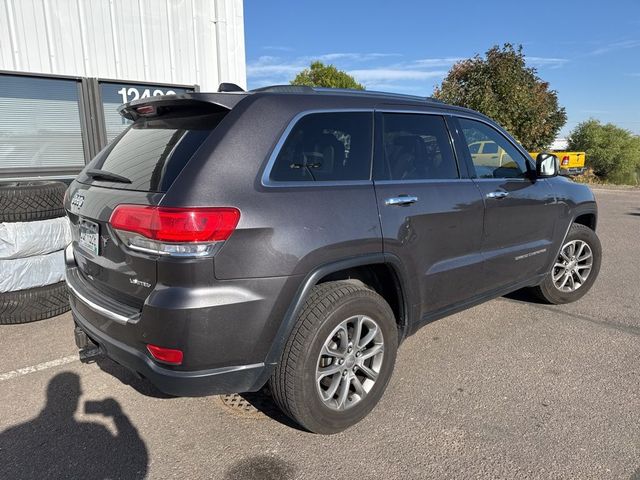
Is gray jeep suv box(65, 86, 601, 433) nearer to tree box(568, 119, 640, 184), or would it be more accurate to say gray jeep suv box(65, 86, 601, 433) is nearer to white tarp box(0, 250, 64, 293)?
white tarp box(0, 250, 64, 293)

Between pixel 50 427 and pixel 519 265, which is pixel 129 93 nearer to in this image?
pixel 50 427

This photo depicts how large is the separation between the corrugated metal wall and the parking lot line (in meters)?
4.16

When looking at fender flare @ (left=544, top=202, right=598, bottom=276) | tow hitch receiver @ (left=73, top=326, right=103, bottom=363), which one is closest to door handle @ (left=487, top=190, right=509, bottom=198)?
fender flare @ (left=544, top=202, right=598, bottom=276)

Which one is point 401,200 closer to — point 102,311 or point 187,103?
point 187,103

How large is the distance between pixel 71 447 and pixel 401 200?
227 cm

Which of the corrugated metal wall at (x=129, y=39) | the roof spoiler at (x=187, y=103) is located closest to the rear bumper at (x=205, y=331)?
the roof spoiler at (x=187, y=103)

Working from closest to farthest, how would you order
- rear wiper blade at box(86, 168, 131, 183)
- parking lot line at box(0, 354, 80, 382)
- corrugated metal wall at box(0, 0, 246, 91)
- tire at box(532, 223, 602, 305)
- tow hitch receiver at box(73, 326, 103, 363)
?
rear wiper blade at box(86, 168, 131, 183) < tow hitch receiver at box(73, 326, 103, 363) < parking lot line at box(0, 354, 80, 382) < tire at box(532, 223, 602, 305) < corrugated metal wall at box(0, 0, 246, 91)

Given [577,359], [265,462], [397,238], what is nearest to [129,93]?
[397,238]

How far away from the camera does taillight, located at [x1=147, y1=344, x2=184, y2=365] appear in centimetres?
212

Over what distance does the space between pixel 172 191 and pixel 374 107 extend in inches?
55.3

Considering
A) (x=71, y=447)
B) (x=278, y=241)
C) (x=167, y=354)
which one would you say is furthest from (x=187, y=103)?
(x=71, y=447)

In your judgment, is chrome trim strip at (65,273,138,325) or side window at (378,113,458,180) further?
side window at (378,113,458,180)

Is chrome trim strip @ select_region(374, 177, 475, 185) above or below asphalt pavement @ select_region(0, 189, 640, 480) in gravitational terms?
above

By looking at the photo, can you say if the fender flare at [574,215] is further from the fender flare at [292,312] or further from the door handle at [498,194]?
the fender flare at [292,312]
